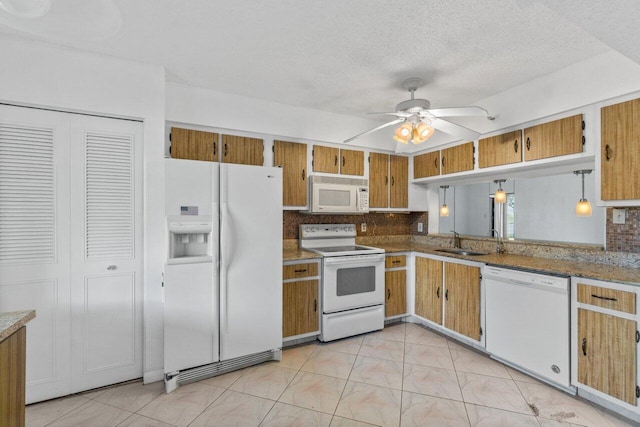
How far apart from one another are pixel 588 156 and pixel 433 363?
2.09 m

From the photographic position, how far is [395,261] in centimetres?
355

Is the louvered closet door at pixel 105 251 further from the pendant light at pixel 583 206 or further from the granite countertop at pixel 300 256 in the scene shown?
the pendant light at pixel 583 206

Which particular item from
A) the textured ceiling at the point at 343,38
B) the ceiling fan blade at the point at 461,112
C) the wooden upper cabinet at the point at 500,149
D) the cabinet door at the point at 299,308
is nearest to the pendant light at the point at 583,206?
the wooden upper cabinet at the point at 500,149

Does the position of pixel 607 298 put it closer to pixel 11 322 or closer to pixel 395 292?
pixel 395 292

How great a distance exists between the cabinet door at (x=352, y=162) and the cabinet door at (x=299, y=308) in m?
1.41

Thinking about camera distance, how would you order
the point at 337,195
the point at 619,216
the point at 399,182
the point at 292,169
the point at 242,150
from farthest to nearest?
the point at 399,182
the point at 337,195
the point at 292,169
the point at 242,150
the point at 619,216

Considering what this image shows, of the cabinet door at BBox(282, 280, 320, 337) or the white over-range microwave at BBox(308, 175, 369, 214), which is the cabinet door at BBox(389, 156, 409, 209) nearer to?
the white over-range microwave at BBox(308, 175, 369, 214)

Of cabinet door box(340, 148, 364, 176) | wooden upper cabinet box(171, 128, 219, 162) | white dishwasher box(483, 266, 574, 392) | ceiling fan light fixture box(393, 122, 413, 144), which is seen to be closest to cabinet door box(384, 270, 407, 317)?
white dishwasher box(483, 266, 574, 392)

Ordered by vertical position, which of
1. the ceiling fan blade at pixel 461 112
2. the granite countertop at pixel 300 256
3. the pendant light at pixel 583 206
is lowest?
the granite countertop at pixel 300 256

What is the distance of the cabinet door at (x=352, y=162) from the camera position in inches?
144

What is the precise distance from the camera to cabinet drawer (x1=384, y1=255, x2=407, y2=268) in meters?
3.49

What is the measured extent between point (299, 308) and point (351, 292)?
577mm

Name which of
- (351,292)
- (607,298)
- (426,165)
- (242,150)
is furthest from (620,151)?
(242,150)

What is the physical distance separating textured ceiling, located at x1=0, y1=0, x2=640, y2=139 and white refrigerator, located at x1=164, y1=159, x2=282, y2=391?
850mm
